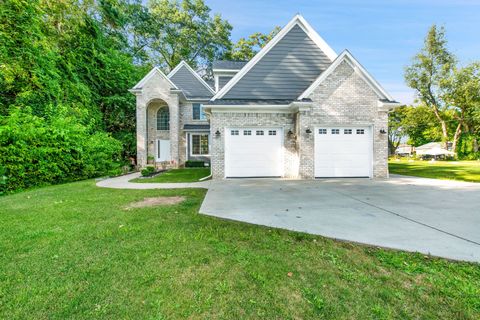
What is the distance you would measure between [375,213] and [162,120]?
18.4 metres

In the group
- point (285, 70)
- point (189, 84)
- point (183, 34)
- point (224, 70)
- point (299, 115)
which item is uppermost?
point (183, 34)

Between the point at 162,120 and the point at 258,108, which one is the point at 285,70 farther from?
the point at 162,120

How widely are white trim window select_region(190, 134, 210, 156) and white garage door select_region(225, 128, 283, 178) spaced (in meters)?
9.58

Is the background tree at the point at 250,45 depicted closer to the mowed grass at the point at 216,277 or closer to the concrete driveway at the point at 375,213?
the concrete driveway at the point at 375,213

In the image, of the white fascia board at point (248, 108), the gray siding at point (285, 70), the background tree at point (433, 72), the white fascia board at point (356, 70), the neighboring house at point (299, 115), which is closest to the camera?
the white fascia board at point (356, 70)

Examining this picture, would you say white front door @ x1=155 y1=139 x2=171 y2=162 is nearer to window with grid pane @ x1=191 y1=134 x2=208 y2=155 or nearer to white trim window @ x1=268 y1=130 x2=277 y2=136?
window with grid pane @ x1=191 y1=134 x2=208 y2=155

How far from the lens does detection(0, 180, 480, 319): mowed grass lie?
6.82 feet

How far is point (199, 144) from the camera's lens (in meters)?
19.9

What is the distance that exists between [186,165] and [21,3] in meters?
12.7

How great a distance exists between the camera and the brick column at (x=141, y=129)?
17.5 metres

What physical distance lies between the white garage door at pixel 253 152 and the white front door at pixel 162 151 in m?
10.4

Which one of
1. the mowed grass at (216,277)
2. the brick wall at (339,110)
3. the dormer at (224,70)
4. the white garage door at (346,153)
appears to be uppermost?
the dormer at (224,70)

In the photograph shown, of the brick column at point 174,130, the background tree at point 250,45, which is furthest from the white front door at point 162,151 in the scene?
the background tree at point 250,45

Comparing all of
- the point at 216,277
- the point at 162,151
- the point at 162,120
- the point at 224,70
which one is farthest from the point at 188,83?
the point at 216,277
